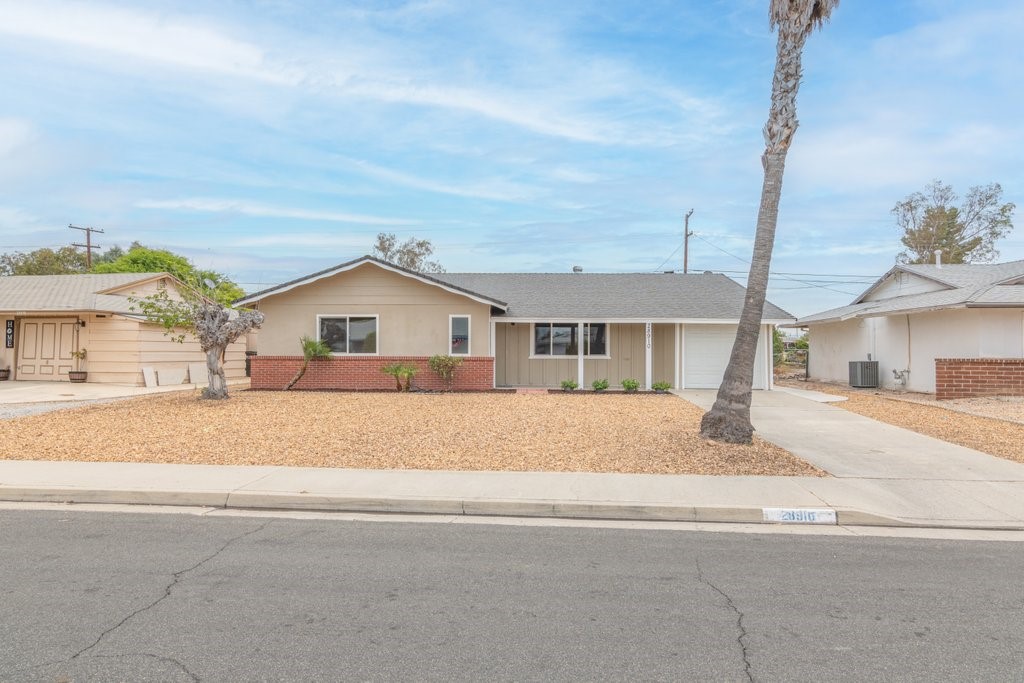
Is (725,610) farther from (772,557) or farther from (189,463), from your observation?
(189,463)

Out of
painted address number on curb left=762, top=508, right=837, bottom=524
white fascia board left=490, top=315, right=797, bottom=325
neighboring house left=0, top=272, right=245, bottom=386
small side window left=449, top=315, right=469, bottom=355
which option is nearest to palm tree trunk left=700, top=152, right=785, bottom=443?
painted address number on curb left=762, top=508, right=837, bottom=524

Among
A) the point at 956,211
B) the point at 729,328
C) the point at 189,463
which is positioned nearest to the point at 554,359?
the point at 729,328

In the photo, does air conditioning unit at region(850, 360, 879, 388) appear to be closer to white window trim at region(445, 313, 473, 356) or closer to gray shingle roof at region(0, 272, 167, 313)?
white window trim at region(445, 313, 473, 356)

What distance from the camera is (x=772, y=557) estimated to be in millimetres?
5875

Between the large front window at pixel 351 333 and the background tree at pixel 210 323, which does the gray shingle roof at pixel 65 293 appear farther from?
the large front window at pixel 351 333

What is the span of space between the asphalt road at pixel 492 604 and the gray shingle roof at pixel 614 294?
1493 centimetres

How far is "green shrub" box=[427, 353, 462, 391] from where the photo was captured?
19891mm

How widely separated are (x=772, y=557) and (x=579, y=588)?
1945 millimetres

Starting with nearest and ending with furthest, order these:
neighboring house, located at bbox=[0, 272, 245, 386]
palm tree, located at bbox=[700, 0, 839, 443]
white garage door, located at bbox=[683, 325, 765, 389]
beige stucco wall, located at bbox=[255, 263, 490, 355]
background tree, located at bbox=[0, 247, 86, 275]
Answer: palm tree, located at bbox=[700, 0, 839, 443]
beige stucco wall, located at bbox=[255, 263, 490, 355]
white garage door, located at bbox=[683, 325, 765, 389]
neighboring house, located at bbox=[0, 272, 245, 386]
background tree, located at bbox=[0, 247, 86, 275]

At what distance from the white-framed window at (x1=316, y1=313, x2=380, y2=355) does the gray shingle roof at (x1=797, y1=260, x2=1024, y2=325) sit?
15987mm

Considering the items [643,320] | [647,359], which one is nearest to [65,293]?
[643,320]

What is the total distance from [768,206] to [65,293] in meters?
23.9

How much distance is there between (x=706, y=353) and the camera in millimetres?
21844

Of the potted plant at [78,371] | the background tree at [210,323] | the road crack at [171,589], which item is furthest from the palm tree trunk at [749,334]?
the potted plant at [78,371]
